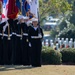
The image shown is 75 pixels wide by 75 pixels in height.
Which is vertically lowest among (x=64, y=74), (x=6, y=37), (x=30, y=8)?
(x=64, y=74)

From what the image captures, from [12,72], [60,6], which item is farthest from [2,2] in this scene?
[60,6]

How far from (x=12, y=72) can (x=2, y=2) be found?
336cm

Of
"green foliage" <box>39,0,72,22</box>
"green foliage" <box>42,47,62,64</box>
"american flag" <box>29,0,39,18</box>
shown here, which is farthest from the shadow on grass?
"green foliage" <box>39,0,72,22</box>

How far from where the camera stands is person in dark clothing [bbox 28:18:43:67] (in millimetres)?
15586

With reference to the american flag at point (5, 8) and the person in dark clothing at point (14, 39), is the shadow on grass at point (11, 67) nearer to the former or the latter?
the person in dark clothing at point (14, 39)

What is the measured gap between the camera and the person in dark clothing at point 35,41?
51.1 feet

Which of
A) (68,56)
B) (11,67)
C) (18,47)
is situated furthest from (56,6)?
(11,67)

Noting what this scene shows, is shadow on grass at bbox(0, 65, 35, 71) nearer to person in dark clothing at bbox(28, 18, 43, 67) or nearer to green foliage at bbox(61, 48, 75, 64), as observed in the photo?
person in dark clothing at bbox(28, 18, 43, 67)

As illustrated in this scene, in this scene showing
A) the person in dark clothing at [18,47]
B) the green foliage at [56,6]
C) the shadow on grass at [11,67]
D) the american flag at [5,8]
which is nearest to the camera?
the shadow on grass at [11,67]

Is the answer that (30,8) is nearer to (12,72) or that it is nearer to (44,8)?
(12,72)

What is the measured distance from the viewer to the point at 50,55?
1802cm

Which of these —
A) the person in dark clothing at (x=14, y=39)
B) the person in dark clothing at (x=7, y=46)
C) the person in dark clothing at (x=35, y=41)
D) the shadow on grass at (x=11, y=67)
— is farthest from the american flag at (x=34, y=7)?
the shadow on grass at (x=11, y=67)

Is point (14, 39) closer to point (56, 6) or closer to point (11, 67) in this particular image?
point (11, 67)

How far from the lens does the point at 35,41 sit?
15.7 meters
